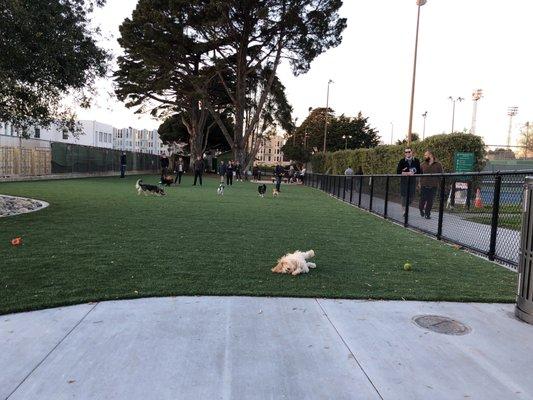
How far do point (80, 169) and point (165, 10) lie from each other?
13189 mm

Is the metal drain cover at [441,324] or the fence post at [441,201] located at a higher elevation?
the fence post at [441,201]

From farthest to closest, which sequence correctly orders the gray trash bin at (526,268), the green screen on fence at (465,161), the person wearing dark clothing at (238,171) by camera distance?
1. the person wearing dark clothing at (238,171)
2. the green screen on fence at (465,161)
3. the gray trash bin at (526,268)

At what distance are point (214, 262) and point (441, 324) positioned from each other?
2928 millimetres

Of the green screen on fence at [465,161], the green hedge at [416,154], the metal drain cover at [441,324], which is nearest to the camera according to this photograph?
the metal drain cover at [441,324]

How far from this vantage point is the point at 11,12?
28.2 feet

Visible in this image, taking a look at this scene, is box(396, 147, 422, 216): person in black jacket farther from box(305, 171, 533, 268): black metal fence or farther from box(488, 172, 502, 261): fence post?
box(488, 172, 502, 261): fence post

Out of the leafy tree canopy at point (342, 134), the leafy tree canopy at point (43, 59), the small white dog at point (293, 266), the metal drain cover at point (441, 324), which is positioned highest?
the leafy tree canopy at point (342, 134)

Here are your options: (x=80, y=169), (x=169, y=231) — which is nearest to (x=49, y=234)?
(x=169, y=231)

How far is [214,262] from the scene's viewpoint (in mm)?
5738

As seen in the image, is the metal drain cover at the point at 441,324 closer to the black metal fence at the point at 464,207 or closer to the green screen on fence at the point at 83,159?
the black metal fence at the point at 464,207

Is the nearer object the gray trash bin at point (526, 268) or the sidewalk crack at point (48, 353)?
the sidewalk crack at point (48, 353)

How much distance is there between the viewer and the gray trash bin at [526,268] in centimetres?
394

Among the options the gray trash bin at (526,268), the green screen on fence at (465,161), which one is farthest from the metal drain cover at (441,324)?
the green screen on fence at (465,161)

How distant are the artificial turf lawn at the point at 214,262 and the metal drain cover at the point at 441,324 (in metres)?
0.57
